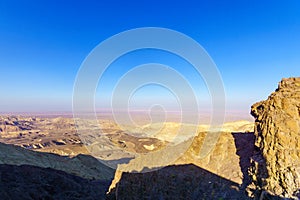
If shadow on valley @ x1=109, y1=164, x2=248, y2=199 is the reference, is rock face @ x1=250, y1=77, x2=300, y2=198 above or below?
above

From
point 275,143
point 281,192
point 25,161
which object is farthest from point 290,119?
point 25,161

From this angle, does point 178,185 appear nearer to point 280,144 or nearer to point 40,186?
point 280,144

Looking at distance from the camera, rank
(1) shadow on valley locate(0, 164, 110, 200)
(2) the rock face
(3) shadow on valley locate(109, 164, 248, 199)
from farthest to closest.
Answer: (1) shadow on valley locate(0, 164, 110, 200) < (3) shadow on valley locate(109, 164, 248, 199) < (2) the rock face

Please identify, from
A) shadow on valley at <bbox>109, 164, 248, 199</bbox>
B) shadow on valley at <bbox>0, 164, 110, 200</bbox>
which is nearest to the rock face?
shadow on valley at <bbox>109, 164, 248, 199</bbox>

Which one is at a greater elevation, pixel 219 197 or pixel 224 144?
pixel 224 144

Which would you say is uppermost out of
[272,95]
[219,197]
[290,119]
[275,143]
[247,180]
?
[272,95]

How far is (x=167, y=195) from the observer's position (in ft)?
35.6

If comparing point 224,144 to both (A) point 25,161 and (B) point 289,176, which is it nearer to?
(B) point 289,176

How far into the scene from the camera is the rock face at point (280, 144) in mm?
7629

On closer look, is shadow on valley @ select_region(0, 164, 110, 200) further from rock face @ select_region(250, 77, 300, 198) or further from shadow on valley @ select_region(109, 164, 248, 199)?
rock face @ select_region(250, 77, 300, 198)

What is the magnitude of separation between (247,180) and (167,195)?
3.70 meters

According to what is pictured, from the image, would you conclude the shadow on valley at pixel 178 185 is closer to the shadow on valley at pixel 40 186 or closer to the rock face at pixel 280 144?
the rock face at pixel 280 144

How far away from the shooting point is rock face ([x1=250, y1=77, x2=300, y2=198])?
763 centimetres

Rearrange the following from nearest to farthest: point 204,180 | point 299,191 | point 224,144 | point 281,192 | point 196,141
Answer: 1. point 299,191
2. point 281,192
3. point 204,180
4. point 224,144
5. point 196,141
